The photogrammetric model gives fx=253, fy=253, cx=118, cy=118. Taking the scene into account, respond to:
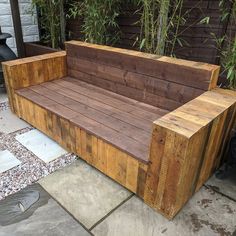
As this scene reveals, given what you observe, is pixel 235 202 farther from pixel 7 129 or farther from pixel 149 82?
pixel 7 129

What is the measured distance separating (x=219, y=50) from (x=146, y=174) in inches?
68.3

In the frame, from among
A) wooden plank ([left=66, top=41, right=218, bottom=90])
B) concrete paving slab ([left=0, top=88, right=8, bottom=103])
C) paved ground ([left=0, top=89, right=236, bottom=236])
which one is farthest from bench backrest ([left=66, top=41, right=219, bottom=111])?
concrete paving slab ([left=0, top=88, right=8, bottom=103])

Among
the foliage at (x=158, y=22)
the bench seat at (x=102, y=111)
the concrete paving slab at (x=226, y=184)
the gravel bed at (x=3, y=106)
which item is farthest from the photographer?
the gravel bed at (x=3, y=106)

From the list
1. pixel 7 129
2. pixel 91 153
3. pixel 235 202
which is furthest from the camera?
pixel 7 129

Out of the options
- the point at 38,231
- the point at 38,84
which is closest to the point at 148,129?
the point at 38,231

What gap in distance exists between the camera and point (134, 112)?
→ 2.08m

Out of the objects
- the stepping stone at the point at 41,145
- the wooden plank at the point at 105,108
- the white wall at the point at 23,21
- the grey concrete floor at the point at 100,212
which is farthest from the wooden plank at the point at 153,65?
the white wall at the point at 23,21

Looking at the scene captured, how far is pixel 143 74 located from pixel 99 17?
131cm

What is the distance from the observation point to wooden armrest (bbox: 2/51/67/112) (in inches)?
97.0

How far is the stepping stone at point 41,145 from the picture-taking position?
216cm

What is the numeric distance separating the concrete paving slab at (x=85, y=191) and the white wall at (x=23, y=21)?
2.94 metres

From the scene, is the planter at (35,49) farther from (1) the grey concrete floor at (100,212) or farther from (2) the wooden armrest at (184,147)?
(2) the wooden armrest at (184,147)

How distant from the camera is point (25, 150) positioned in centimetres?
223

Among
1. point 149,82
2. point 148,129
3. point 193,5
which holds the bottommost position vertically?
point 148,129
